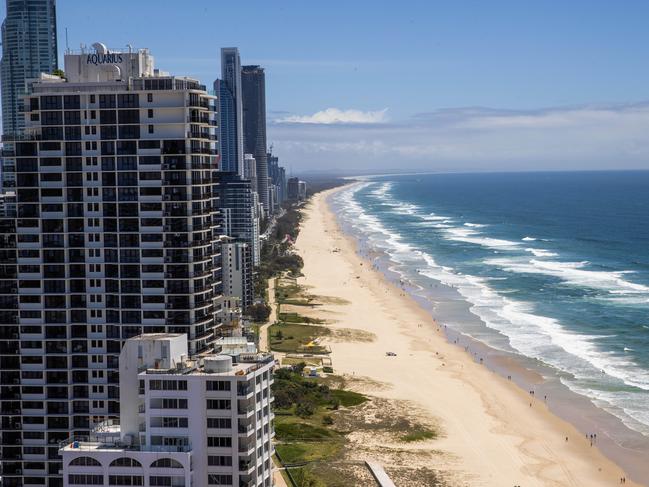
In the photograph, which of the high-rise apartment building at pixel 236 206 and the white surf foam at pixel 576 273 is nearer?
the white surf foam at pixel 576 273

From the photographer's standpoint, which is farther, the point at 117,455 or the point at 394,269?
the point at 394,269

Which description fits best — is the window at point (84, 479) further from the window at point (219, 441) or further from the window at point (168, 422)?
the window at point (219, 441)

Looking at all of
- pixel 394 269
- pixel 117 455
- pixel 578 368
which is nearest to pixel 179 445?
pixel 117 455

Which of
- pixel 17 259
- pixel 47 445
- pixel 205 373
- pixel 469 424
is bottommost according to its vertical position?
pixel 469 424

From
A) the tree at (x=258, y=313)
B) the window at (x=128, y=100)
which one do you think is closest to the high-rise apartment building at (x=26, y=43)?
the tree at (x=258, y=313)

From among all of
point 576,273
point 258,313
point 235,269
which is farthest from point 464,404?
point 576,273

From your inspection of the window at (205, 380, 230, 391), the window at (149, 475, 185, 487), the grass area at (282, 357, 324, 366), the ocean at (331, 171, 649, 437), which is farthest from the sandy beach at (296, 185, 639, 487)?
the window at (149, 475, 185, 487)

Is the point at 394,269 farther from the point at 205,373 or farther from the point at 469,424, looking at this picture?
the point at 205,373
